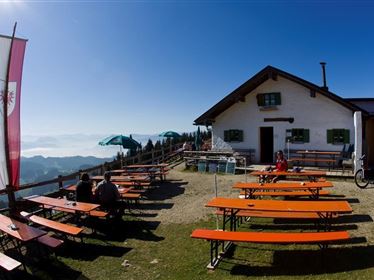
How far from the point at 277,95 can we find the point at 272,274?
47.0 ft

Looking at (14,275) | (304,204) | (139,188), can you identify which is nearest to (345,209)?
(304,204)

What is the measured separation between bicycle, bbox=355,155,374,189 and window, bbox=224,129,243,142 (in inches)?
298

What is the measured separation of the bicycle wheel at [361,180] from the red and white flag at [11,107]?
428 inches

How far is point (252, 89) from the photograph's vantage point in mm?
18922

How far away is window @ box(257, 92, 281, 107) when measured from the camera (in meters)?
18.2

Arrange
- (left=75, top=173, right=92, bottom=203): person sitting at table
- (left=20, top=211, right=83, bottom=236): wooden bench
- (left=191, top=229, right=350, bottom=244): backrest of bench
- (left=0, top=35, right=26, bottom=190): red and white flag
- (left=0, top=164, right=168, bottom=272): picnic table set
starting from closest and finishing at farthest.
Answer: (left=191, top=229, right=350, bottom=244): backrest of bench → (left=0, top=164, right=168, bottom=272): picnic table set → (left=20, top=211, right=83, bottom=236): wooden bench → (left=0, top=35, right=26, bottom=190): red and white flag → (left=75, top=173, right=92, bottom=203): person sitting at table

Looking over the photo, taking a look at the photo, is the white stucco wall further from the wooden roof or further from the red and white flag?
the red and white flag

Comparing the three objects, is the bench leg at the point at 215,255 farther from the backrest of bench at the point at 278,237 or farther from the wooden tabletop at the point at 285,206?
the wooden tabletop at the point at 285,206

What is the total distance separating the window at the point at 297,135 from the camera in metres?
17.5

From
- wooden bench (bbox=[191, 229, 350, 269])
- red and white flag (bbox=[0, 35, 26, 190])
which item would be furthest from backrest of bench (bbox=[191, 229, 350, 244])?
red and white flag (bbox=[0, 35, 26, 190])

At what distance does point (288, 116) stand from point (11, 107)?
1469cm

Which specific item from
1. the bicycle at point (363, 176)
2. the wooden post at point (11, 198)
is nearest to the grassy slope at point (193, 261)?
the wooden post at point (11, 198)

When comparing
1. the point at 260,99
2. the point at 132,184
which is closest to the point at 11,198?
the point at 132,184

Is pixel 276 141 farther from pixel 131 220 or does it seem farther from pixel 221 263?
pixel 221 263
